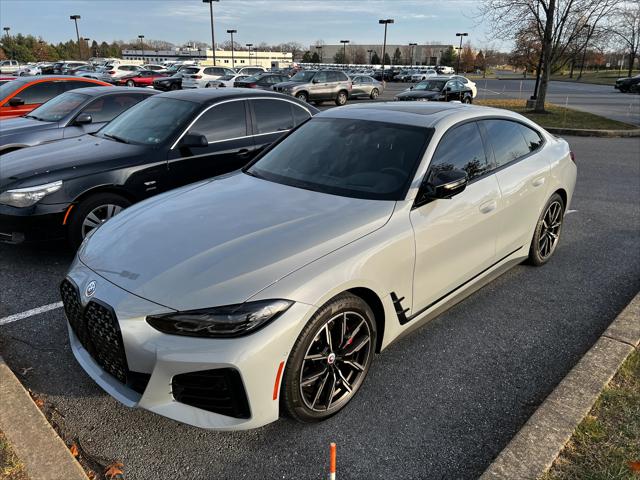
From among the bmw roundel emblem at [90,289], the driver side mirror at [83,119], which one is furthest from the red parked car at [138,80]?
the bmw roundel emblem at [90,289]

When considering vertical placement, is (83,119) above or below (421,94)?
above

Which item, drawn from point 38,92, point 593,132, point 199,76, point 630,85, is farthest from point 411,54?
point 38,92

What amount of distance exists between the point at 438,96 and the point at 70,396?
21.1 m

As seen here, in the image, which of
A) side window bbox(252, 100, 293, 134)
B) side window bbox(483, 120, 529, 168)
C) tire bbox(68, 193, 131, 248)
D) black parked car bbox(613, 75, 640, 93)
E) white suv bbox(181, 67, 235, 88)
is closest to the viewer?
A: side window bbox(483, 120, 529, 168)

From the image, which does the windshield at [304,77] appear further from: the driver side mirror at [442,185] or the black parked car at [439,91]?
the driver side mirror at [442,185]

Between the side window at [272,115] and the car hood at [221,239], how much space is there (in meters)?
2.86

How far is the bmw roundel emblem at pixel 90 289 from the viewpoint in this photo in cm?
262

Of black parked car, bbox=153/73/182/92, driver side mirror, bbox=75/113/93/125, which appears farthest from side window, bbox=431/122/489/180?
black parked car, bbox=153/73/182/92

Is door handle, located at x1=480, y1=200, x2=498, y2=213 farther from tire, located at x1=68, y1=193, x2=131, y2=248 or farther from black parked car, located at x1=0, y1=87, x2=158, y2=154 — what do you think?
black parked car, located at x1=0, y1=87, x2=158, y2=154

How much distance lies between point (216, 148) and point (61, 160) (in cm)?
161

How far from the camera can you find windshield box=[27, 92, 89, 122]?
776 cm

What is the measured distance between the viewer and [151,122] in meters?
5.79

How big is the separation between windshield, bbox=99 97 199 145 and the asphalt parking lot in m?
1.55

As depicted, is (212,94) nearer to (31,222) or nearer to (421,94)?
(31,222)
